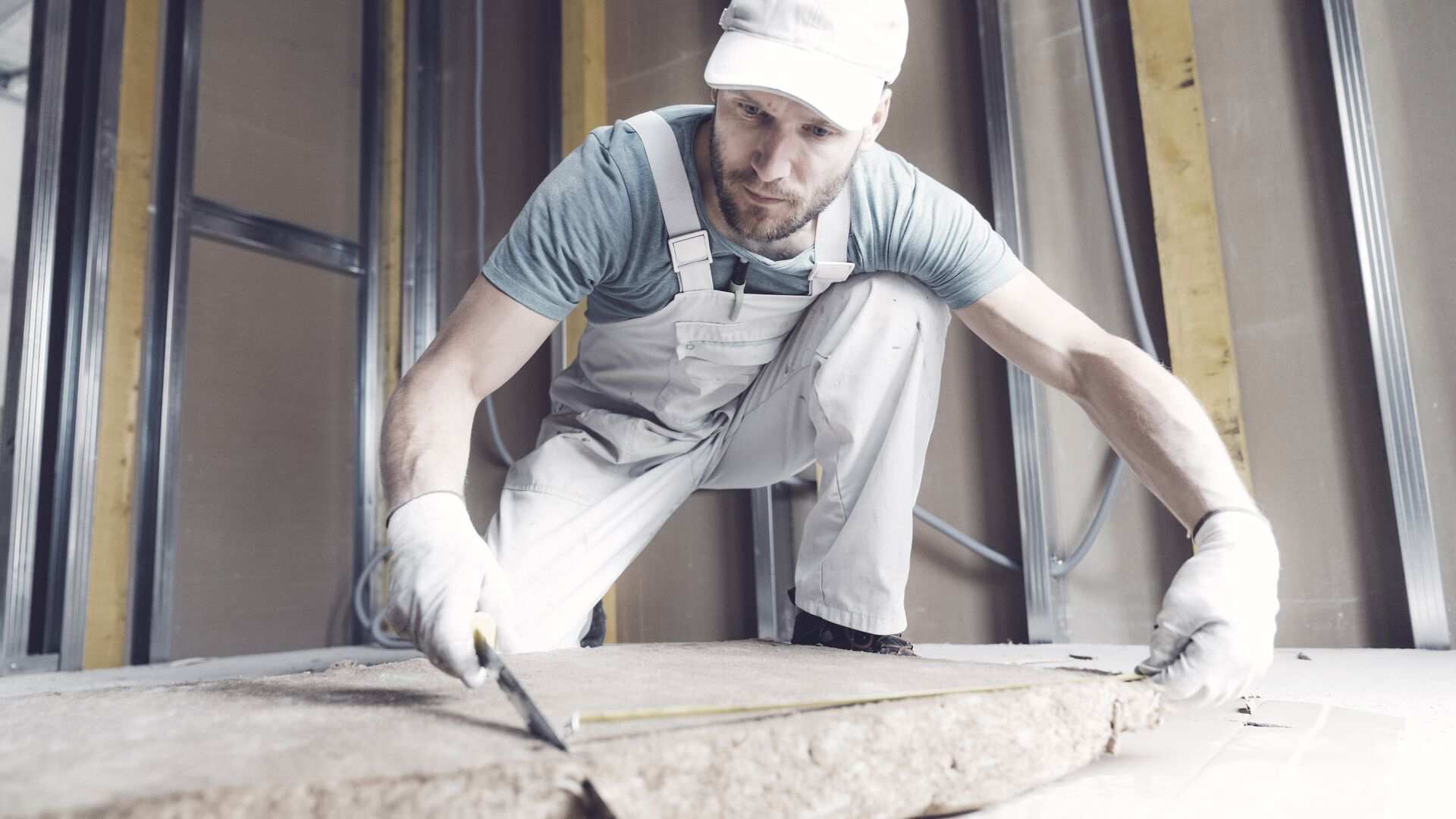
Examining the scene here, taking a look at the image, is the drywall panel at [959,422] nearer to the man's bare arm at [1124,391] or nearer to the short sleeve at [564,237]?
the man's bare arm at [1124,391]

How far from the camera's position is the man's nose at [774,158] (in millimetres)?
1232

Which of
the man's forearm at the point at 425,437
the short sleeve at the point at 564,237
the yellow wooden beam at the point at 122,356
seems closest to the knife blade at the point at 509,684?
the man's forearm at the point at 425,437

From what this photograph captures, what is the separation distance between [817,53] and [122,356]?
2119 mm

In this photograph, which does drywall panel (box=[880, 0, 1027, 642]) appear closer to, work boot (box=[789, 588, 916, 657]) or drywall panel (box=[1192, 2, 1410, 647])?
drywall panel (box=[1192, 2, 1410, 647])

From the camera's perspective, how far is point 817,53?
3.99 feet

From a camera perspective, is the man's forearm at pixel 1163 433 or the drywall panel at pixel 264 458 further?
the drywall panel at pixel 264 458

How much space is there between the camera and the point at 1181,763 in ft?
2.85

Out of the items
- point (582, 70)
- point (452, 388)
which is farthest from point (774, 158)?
point (582, 70)

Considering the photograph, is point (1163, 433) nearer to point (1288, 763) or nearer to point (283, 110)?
point (1288, 763)

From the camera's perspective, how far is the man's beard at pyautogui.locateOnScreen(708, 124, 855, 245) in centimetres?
127

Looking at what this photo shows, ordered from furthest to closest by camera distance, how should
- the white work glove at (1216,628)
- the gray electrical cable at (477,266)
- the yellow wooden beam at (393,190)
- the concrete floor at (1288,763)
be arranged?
the yellow wooden beam at (393,190), the gray electrical cable at (477,266), the white work glove at (1216,628), the concrete floor at (1288,763)

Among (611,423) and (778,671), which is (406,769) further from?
(611,423)

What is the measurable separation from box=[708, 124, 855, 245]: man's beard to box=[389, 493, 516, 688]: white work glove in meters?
0.55

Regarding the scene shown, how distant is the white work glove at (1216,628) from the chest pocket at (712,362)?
74 centimetres
